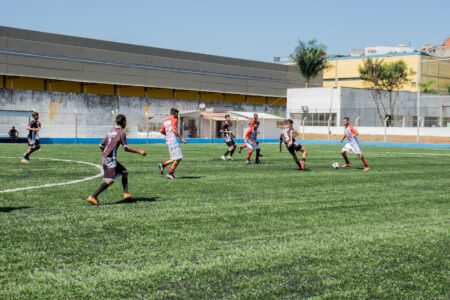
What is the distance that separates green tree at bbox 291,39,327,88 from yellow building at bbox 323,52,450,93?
17.8 ft

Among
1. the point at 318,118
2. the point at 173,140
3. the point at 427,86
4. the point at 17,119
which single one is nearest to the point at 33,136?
the point at 173,140

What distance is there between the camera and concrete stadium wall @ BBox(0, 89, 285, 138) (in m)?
46.5

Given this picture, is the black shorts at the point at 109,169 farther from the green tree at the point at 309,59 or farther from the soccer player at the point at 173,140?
the green tree at the point at 309,59

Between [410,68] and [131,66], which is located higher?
[410,68]

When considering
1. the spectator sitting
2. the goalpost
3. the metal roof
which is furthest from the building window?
the spectator sitting

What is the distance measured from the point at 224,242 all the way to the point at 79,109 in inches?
2083

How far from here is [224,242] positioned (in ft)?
24.1

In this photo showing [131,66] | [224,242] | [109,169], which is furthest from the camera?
[131,66]

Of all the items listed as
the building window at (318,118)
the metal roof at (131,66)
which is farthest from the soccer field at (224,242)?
the building window at (318,118)

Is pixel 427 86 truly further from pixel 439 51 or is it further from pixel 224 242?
pixel 224 242

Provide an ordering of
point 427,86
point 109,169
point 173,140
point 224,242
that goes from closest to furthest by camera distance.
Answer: point 224,242 → point 109,169 → point 173,140 → point 427,86

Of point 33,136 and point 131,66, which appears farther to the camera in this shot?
point 131,66

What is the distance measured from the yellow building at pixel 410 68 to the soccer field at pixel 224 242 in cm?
7031

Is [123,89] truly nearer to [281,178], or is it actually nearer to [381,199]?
[281,178]
